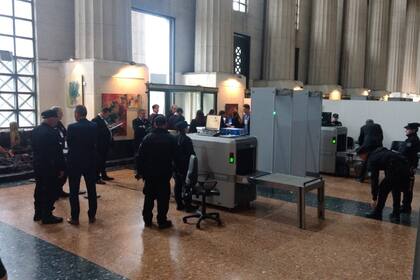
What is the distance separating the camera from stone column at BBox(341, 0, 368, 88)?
75.8ft

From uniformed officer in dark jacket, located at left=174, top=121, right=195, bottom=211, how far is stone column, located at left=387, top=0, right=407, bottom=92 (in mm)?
26636

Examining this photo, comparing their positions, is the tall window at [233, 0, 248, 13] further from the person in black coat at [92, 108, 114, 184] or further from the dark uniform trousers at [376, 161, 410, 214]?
the dark uniform trousers at [376, 161, 410, 214]

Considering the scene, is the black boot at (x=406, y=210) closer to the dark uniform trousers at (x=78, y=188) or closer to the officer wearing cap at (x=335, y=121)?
the officer wearing cap at (x=335, y=121)

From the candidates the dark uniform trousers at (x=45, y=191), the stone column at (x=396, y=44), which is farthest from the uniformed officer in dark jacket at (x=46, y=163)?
the stone column at (x=396, y=44)

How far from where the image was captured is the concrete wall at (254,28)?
690 inches

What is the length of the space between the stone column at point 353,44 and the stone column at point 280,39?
22.1 feet

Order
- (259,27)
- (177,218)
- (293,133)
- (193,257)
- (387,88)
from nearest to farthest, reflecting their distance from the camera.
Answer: (193,257) < (177,218) < (293,133) < (259,27) < (387,88)

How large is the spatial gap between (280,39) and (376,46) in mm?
10900

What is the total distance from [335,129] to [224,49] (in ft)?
21.2

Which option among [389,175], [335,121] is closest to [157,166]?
[389,175]

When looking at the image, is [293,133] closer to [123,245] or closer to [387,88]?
[123,245]

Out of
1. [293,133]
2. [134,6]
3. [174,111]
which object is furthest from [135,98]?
[293,133]

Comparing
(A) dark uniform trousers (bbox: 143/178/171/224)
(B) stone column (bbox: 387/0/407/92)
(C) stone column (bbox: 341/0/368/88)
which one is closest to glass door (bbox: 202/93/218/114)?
(A) dark uniform trousers (bbox: 143/178/171/224)

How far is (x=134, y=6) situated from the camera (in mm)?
13164
